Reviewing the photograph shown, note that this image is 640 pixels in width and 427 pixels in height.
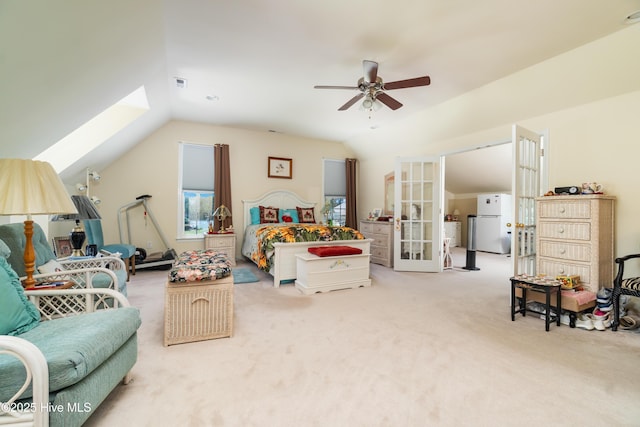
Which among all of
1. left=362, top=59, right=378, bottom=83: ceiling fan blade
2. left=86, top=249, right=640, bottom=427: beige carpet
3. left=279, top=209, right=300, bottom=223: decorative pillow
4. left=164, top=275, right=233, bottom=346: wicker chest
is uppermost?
left=362, top=59, right=378, bottom=83: ceiling fan blade

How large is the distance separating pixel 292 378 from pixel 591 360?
82.5 inches

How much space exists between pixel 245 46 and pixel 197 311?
256 centimetres

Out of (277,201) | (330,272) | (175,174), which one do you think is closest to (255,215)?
(277,201)

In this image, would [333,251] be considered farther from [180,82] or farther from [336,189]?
[336,189]

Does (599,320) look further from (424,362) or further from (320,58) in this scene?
(320,58)

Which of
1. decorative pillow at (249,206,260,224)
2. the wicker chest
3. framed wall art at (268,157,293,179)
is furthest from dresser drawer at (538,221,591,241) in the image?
framed wall art at (268,157,293,179)

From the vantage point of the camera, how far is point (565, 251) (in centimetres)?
294

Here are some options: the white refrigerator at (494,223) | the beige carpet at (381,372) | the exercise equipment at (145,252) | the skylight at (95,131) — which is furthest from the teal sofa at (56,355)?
the white refrigerator at (494,223)

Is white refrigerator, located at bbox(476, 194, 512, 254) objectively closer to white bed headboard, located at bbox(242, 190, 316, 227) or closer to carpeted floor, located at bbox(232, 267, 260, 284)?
white bed headboard, located at bbox(242, 190, 316, 227)

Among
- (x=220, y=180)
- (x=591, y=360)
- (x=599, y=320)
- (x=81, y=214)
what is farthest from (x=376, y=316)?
(x=220, y=180)

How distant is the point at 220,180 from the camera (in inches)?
223

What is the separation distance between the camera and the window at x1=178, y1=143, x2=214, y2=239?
217 inches

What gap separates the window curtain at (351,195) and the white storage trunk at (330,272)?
2992 millimetres

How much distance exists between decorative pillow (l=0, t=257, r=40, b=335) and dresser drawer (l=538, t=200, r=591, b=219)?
166 inches
